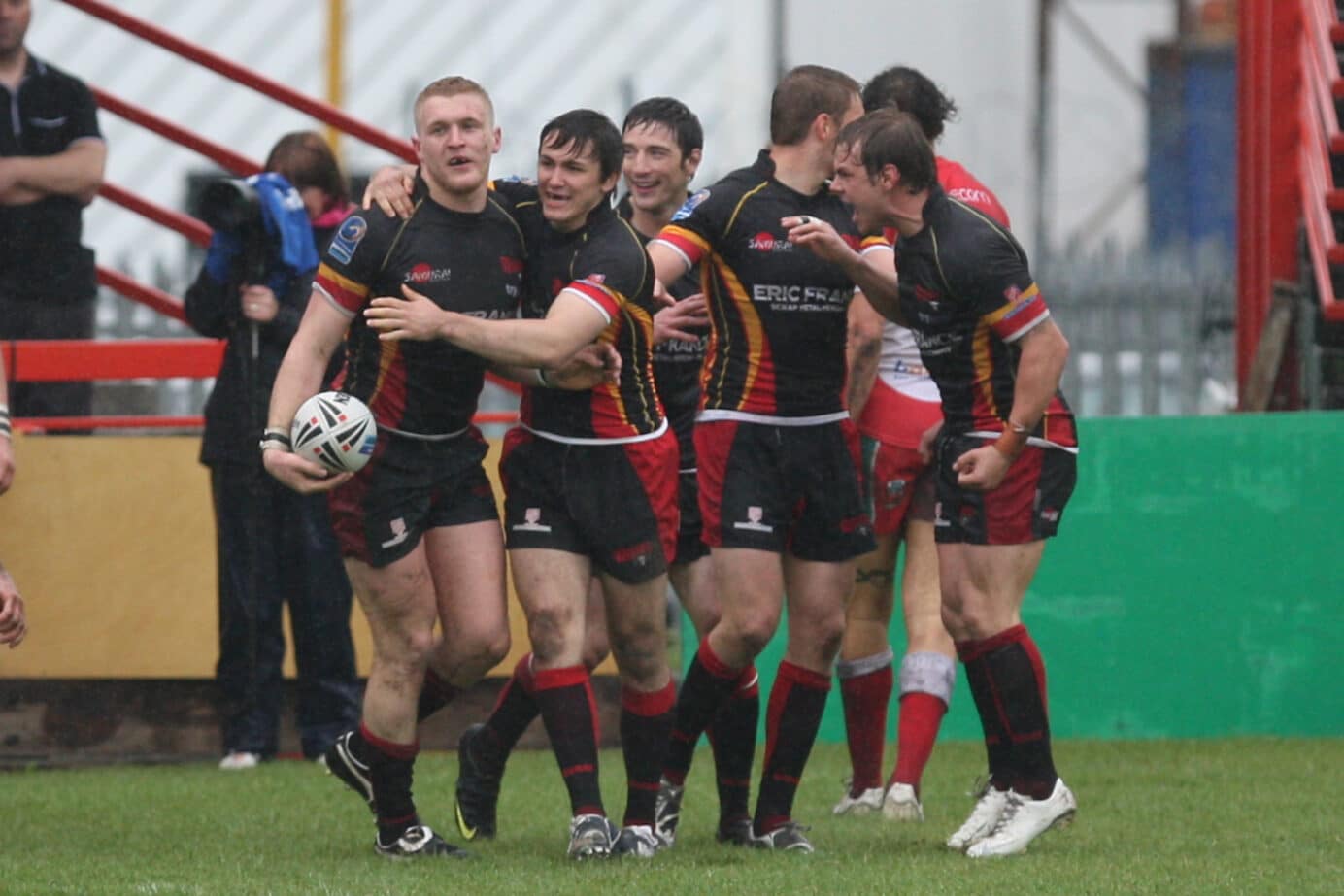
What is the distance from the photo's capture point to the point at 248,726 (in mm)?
8914

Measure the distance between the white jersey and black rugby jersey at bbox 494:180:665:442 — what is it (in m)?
1.51

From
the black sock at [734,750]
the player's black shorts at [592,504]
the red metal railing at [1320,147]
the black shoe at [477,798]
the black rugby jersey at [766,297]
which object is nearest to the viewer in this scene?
the player's black shorts at [592,504]

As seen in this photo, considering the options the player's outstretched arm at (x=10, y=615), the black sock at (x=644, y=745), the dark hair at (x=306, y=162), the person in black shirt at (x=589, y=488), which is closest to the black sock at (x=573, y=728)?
the person in black shirt at (x=589, y=488)

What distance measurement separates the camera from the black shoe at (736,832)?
6844 millimetres

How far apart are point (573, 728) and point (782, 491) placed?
94cm

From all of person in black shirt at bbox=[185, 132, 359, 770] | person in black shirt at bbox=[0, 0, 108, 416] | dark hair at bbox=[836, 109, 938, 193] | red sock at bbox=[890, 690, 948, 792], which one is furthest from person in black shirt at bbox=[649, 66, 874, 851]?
person in black shirt at bbox=[0, 0, 108, 416]

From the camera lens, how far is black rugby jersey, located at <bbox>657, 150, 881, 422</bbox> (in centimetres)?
679

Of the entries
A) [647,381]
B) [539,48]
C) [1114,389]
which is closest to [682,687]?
[647,381]

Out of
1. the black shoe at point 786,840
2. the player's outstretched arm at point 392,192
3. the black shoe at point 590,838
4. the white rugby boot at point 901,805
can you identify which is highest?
the player's outstretched arm at point 392,192

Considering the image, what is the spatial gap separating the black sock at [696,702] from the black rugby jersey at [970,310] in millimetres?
955

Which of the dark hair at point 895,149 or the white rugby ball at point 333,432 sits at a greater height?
Result: the dark hair at point 895,149

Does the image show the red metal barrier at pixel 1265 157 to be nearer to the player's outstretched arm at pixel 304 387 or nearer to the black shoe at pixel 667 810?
the black shoe at pixel 667 810

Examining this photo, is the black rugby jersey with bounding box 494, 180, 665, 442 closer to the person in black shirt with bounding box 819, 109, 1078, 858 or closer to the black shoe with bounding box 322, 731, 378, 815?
the person in black shirt with bounding box 819, 109, 1078, 858

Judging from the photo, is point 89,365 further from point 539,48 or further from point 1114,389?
point 539,48
